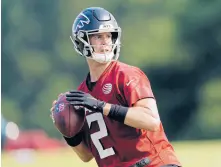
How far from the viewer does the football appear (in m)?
5.43

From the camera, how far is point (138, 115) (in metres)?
5.03

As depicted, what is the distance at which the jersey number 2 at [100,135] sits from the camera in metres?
5.34

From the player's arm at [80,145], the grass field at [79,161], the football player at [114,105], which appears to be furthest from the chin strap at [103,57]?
the grass field at [79,161]

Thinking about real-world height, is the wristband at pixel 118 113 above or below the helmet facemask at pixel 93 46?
below

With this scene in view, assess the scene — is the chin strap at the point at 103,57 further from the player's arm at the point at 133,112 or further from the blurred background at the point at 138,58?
the blurred background at the point at 138,58

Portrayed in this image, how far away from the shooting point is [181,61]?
2809 centimetres

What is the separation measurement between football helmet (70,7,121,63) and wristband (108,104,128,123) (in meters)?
0.37

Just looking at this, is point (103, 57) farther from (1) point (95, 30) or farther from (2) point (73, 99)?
(2) point (73, 99)

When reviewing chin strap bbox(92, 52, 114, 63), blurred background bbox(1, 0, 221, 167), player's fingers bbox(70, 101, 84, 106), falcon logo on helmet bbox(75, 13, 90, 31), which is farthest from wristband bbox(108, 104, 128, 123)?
blurred background bbox(1, 0, 221, 167)

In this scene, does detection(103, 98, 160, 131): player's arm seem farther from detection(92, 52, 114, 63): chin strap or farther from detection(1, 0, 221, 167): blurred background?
detection(1, 0, 221, 167): blurred background

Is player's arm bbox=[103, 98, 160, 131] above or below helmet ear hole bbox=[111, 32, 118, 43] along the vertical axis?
below

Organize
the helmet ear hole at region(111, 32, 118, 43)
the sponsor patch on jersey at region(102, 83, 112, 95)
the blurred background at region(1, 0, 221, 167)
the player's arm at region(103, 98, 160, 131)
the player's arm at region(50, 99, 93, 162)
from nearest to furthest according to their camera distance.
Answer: the player's arm at region(103, 98, 160, 131)
the sponsor patch on jersey at region(102, 83, 112, 95)
the helmet ear hole at region(111, 32, 118, 43)
the player's arm at region(50, 99, 93, 162)
the blurred background at region(1, 0, 221, 167)

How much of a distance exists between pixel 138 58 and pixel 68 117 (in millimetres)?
22287

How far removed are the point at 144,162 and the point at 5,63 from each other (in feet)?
78.4
